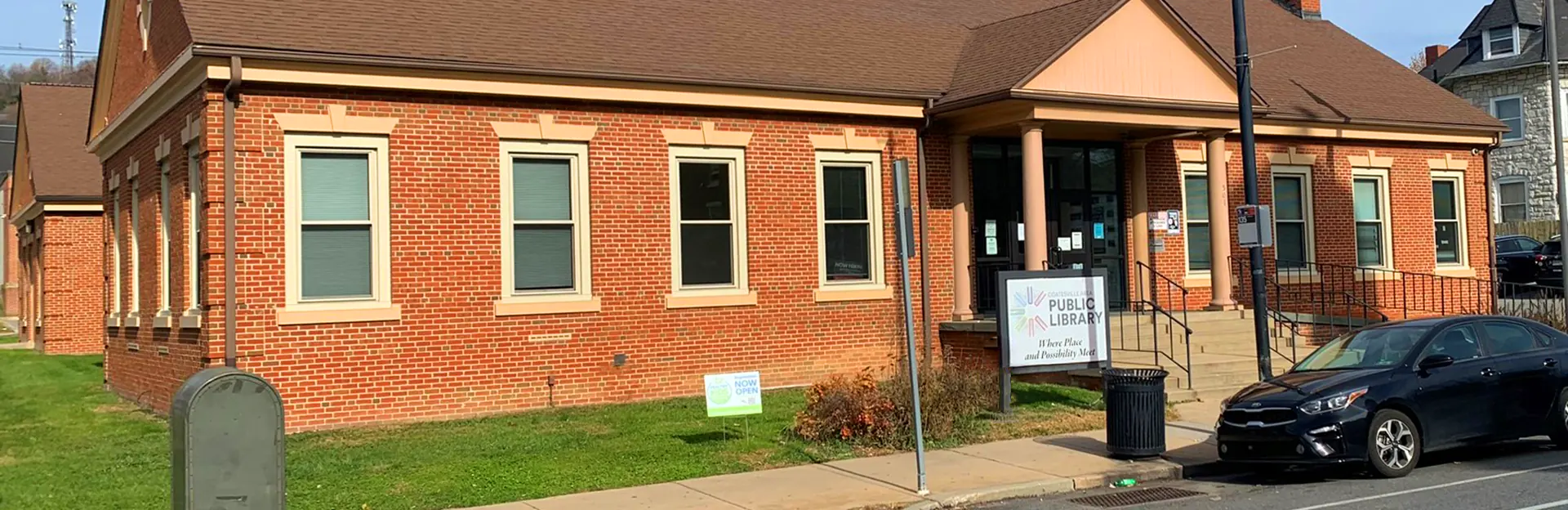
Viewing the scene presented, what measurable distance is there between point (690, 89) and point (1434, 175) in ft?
50.3

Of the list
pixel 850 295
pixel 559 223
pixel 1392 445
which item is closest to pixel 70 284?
pixel 559 223

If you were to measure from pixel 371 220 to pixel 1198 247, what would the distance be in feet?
43.7

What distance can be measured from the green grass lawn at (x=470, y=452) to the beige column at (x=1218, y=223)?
4.33 m

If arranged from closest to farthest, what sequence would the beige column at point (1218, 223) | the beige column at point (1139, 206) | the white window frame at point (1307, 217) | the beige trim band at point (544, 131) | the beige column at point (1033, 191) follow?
the beige trim band at point (544, 131) < the beige column at point (1033, 191) < the beige column at point (1218, 223) < the beige column at point (1139, 206) < the white window frame at point (1307, 217)

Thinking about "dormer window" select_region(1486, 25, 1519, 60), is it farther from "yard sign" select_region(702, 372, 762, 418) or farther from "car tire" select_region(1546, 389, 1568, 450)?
"yard sign" select_region(702, 372, 762, 418)

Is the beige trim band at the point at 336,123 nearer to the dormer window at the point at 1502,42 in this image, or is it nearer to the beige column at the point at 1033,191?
the beige column at the point at 1033,191

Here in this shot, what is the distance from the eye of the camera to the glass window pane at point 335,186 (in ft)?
45.6

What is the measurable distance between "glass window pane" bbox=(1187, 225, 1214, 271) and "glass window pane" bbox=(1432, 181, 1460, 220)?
595 centimetres

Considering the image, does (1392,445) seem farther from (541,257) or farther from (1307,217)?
(1307,217)

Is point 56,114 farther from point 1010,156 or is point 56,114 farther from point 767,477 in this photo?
point 767,477

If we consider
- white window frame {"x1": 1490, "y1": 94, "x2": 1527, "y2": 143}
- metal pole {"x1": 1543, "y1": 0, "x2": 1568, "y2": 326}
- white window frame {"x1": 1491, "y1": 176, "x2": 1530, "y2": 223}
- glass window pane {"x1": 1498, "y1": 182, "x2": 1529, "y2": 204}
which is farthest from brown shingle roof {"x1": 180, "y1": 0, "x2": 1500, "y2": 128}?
glass window pane {"x1": 1498, "y1": 182, "x2": 1529, "y2": 204}

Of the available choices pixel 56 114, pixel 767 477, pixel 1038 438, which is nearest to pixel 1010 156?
pixel 1038 438

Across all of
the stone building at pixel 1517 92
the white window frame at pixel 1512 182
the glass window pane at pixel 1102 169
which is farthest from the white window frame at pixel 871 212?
the white window frame at pixel 1512 182

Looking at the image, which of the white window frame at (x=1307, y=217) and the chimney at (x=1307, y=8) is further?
the chimney at (x=1307, y=8)
